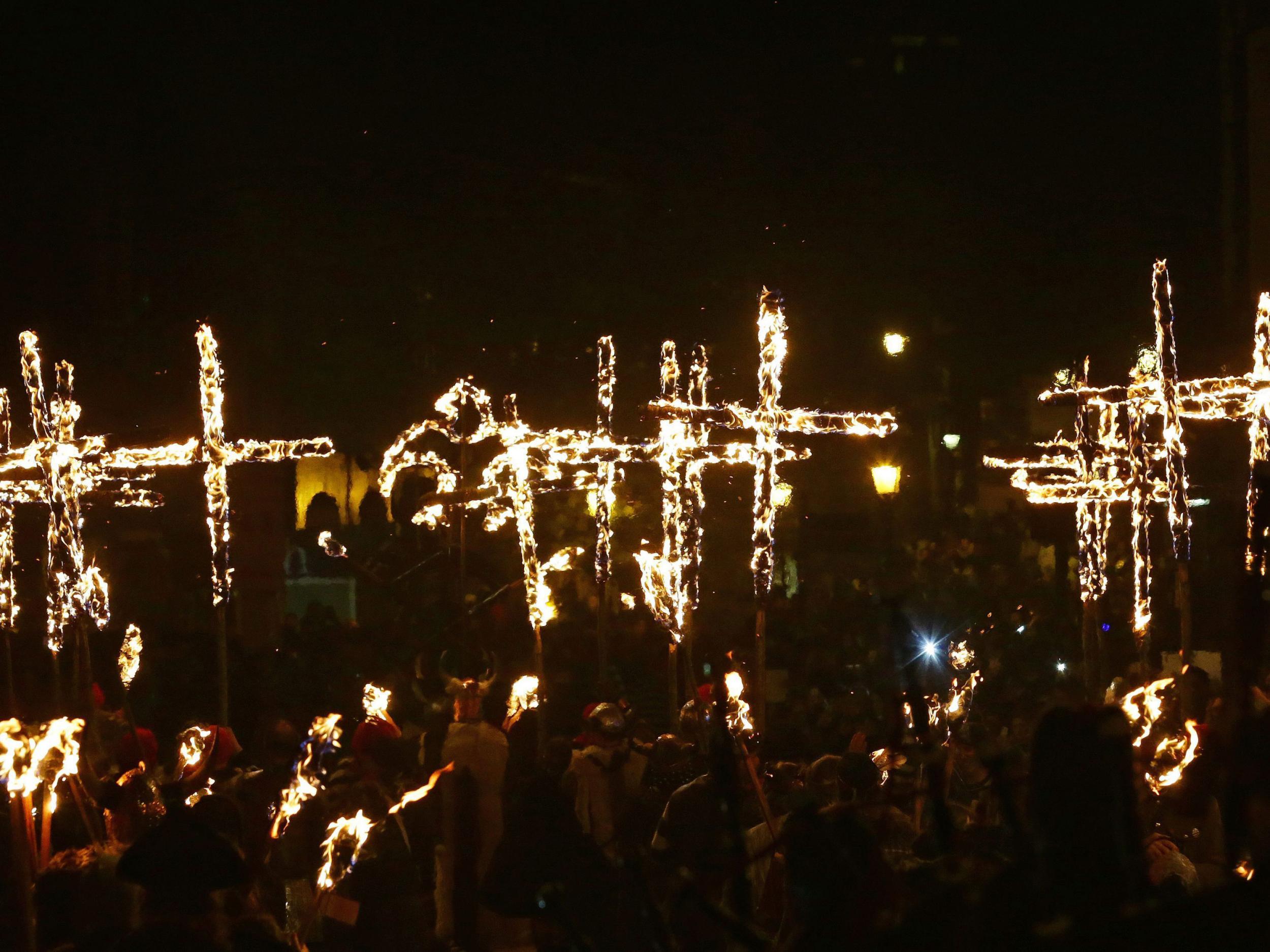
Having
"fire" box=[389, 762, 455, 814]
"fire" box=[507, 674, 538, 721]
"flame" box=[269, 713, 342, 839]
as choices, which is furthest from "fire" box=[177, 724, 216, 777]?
"fire" box=[507, 674, 538, 721]

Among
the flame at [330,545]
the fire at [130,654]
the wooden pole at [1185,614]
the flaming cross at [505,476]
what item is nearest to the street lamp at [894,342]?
the flaming cross at [505,476]

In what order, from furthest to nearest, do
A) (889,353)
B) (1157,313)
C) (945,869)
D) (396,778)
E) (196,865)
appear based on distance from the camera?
(889,353) < (1157,313) < (396,778) < (196,865) < (945,869)

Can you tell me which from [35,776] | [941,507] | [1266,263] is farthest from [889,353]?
[35,776]

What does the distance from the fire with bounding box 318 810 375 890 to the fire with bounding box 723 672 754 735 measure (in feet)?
6.44

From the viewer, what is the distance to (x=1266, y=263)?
55.9 ft

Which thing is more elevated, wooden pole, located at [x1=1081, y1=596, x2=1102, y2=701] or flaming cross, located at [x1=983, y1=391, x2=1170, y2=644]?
flaming cross, located at [x1=983, y1=391, x2=1170, y2=644]

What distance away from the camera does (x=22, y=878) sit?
5.41m

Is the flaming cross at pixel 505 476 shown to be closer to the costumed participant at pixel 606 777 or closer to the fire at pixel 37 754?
the costumed participant at pixel 606 777

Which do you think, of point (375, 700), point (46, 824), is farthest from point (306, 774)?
point (375, 700)

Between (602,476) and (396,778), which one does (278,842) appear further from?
(602,476)

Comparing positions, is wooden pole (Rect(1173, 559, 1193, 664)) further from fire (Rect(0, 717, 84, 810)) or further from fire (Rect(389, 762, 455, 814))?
fire (Rect(0, 717, 84, 810))

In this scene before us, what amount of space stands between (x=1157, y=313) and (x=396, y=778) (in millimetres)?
Answer: 5579

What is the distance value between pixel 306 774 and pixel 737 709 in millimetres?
2506

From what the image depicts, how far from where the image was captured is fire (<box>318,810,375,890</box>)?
6695 mm
